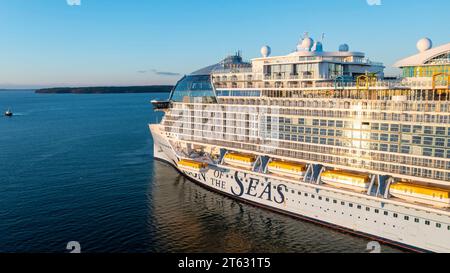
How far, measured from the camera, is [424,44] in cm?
3997

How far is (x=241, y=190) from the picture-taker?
150ft

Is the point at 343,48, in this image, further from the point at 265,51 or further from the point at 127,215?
the point at 127,215

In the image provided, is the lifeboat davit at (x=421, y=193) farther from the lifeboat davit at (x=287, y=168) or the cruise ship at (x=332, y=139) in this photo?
the lifeboat davit at (x=287, y=168)

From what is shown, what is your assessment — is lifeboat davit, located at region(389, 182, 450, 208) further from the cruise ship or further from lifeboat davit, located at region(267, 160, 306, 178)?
lifeboat davit, located at region(267, 160, 306, 178)

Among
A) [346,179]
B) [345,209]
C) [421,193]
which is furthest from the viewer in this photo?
[345,209]

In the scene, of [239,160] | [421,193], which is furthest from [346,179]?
[239,160]

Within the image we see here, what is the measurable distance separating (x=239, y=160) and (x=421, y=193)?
67.0 ft

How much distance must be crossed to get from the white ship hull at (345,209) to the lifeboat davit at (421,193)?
73 centimetres

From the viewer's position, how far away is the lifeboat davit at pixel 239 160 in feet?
146

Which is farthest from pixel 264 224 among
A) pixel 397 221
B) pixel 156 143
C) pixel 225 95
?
pixel 156 143

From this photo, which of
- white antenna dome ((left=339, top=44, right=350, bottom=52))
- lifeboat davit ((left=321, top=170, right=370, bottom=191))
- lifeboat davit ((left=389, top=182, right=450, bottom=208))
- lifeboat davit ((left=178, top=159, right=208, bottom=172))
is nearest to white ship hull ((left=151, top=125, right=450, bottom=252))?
lifeboat davit ((left=389, top=182, right=450, bottom=208))

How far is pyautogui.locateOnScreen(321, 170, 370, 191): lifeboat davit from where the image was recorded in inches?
1369

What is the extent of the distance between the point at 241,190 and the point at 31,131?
79165 millimetres
